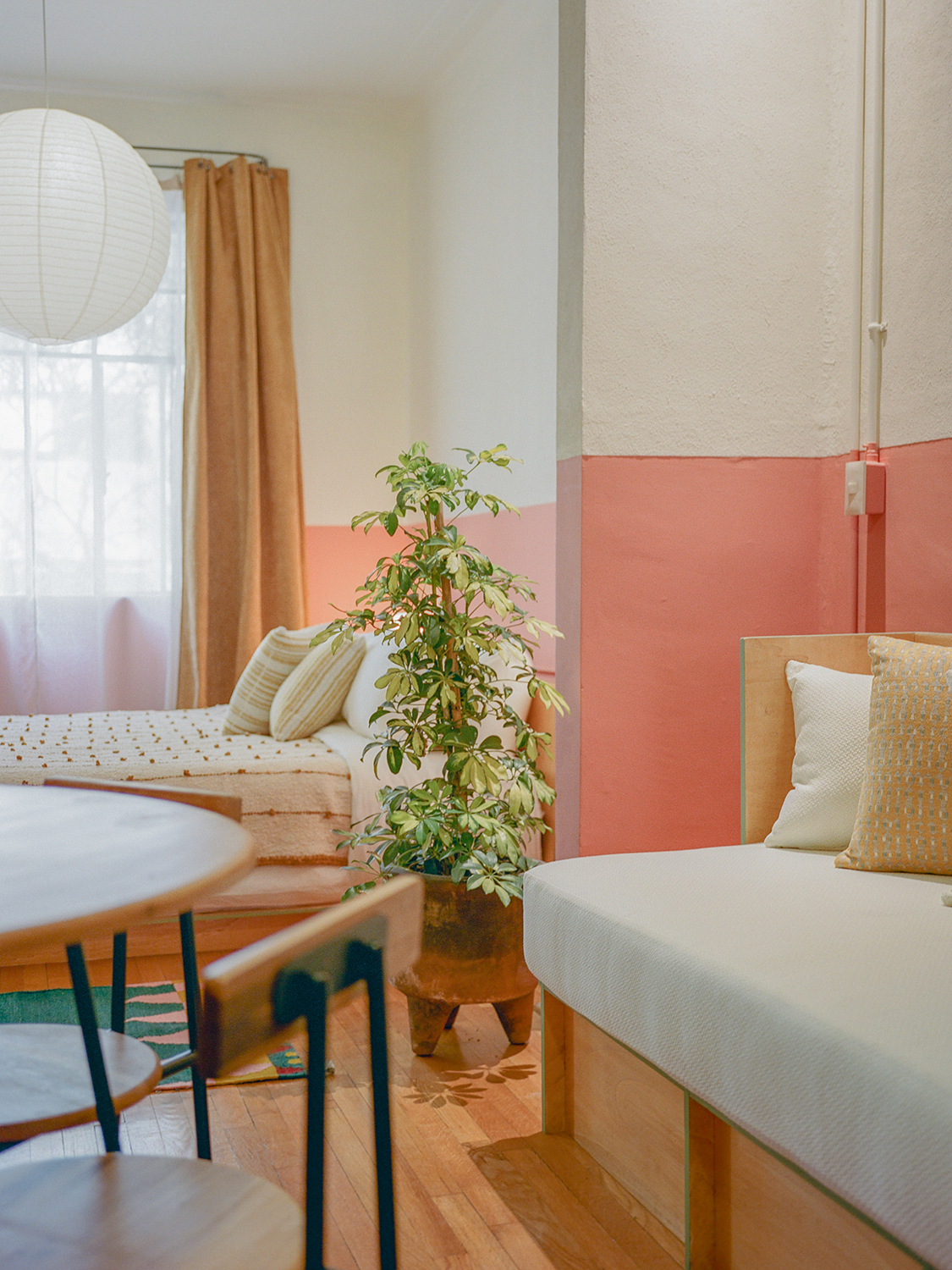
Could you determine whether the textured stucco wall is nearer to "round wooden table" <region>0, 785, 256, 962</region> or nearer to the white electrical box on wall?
the white electrical box on wall

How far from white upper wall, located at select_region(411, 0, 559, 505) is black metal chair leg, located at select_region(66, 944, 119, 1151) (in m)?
2.32

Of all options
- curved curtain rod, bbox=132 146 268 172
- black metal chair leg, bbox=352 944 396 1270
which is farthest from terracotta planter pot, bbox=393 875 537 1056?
curved curtain rod, bbox=132 146 268 172

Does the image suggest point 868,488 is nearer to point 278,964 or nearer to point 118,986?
point 118,986

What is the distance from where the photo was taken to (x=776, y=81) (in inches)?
104

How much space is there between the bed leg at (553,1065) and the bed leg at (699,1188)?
50cm

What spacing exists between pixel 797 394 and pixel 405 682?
1119 millimetres

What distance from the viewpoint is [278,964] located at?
0.88 m

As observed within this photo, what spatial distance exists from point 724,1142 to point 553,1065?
563 millimetres

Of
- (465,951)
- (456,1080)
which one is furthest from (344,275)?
(456,1080)

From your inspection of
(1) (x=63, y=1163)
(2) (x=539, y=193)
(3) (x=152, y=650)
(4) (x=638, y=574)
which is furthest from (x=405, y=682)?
(3) (x=152, y=650)

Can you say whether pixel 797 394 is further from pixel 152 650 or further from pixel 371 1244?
pixel 152 650

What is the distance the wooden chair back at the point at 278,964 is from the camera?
83 cm

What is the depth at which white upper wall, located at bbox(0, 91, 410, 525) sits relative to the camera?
519 centimetres

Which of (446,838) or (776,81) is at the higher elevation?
(776,81)
